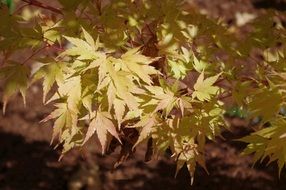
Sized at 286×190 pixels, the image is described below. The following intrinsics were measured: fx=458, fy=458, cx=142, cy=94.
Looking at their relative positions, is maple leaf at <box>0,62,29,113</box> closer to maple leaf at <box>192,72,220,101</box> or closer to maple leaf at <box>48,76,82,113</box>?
maple leaf at <box>48,76,82,113</box>

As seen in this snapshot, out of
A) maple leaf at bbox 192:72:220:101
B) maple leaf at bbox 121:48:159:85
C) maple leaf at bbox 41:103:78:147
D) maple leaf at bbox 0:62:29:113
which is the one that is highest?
maple leaf at bbox 121:48:159:85

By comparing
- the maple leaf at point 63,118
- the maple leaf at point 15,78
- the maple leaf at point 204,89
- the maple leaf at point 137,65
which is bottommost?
the maple leaf at point 63,118

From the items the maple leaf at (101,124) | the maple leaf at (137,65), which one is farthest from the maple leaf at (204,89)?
the maple leaf at (101,124)

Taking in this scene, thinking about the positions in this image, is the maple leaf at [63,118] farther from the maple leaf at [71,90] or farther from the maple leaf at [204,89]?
the maple leaf at [204,89]

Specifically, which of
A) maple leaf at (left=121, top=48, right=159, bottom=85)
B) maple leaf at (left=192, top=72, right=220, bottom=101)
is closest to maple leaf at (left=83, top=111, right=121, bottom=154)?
maple leaf at (left=121, top=48, right=159, bottom=85)

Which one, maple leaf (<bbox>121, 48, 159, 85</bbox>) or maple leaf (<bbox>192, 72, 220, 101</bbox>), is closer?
maple leaf (<bbox>121, 48, 159, 85</bbox>)

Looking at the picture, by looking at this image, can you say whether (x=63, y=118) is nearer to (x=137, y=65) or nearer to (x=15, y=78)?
(x=15, y=78)

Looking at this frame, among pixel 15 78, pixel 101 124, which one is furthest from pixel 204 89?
pixel 15 78

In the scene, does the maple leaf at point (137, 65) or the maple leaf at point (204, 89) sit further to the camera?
the maple leaf at point (204, 89)

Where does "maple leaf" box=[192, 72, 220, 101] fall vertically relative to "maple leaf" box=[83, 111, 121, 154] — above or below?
above
